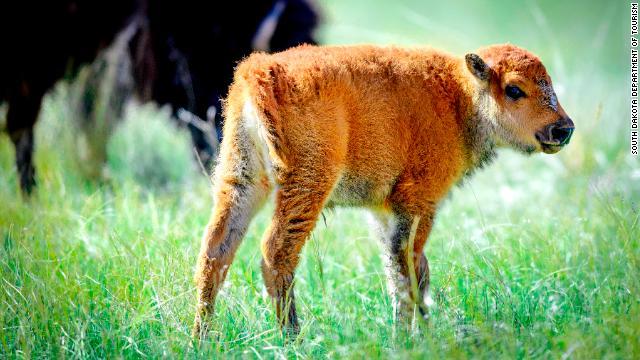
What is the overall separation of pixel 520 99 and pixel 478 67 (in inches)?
13.3

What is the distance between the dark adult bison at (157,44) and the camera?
22.4ft

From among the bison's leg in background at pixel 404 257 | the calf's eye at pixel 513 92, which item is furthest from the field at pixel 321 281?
the calf's eye at pixel 513 92

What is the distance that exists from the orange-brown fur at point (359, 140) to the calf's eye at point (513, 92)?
33 mm

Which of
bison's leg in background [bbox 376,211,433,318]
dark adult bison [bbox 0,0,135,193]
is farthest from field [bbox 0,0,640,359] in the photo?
dark adult bison [bbox 0,0,135,193]

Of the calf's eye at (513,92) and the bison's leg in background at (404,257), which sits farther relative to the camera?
the calf's eye at (513,92)

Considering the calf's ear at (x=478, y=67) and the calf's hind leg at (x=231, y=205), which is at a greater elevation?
the calf's ear at (x=478, y=67)

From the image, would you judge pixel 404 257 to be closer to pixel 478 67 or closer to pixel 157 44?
pixel 478 67

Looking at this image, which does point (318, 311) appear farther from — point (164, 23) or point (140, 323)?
point (164, 23)

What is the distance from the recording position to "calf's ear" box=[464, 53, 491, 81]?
4.54 meters

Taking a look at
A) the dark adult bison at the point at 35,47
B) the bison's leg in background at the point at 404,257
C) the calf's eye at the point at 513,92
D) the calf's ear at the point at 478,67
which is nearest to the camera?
the bison's leg in background at the point at 404,257

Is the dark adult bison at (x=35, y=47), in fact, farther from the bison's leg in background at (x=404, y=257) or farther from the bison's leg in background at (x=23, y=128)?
the bison's leg in background at (x=404, y=257)

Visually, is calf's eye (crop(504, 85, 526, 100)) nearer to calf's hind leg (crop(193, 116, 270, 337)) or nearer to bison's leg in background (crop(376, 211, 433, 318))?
bison's leg in background (crop(376, 211, 433, 318))

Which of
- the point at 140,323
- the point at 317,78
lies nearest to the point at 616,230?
the point at 317,78

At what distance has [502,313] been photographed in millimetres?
4160
